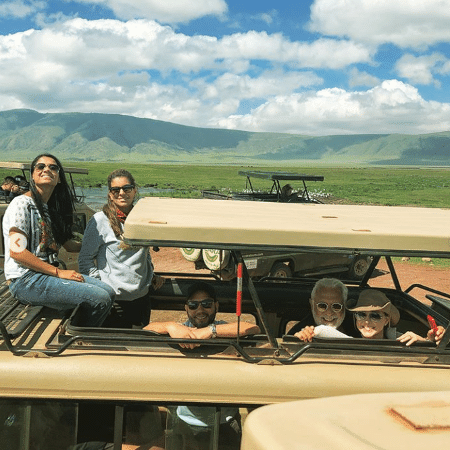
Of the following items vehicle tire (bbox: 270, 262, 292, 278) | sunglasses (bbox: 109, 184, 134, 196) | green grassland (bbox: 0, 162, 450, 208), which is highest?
green grassland (bbox: 0, 162, 450, 208)

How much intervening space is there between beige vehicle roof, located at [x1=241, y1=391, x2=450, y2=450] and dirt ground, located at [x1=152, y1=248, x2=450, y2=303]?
31.3 feet

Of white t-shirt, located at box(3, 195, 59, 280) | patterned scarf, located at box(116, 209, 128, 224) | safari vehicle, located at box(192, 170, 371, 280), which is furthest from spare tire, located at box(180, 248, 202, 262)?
white t-shirt, located at box(3, 195, 59, 280)

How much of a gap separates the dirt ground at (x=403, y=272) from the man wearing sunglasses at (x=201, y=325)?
28.0 feet

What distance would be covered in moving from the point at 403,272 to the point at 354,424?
1201 centimetres

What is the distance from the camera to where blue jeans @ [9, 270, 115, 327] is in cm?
346

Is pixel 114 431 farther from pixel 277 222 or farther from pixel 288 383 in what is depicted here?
pixel 277 222

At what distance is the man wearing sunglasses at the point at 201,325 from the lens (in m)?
3.26

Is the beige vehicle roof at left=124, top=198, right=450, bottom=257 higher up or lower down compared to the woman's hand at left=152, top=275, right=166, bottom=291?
higher up

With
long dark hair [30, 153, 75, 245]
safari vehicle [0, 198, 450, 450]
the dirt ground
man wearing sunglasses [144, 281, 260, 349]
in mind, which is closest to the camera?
safari vehicle [0, 198, 450, 450]

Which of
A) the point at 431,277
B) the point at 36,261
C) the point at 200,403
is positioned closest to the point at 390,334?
the point at 200,403

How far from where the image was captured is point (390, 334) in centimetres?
383

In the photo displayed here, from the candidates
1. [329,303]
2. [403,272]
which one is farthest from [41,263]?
[403,272]

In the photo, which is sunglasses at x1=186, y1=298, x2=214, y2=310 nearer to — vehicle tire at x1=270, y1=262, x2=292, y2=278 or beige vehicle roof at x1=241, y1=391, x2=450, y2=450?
beige vehicle roof at x1=241, y1=391, x2=450, y2=450

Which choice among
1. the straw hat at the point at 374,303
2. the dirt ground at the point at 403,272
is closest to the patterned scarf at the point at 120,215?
the straw hat at the point at 374,303
